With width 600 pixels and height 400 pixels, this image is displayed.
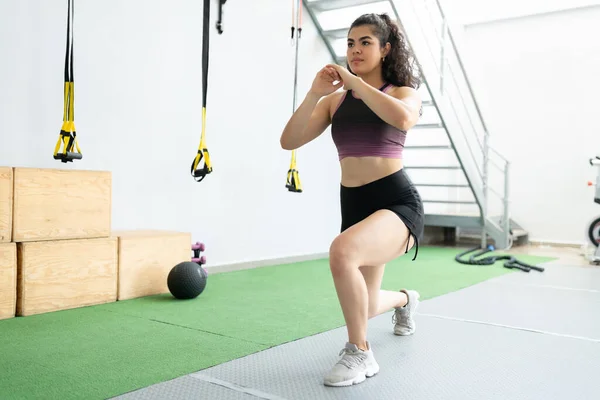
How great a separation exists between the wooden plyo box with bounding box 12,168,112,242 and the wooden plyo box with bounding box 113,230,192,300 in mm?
180

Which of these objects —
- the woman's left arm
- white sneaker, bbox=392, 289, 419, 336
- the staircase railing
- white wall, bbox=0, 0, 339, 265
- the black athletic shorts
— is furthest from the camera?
the staircase railing

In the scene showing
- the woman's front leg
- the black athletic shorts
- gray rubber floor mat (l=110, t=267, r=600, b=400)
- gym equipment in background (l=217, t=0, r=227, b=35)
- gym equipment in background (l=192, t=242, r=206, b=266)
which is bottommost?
gray rubber floor mat (l=110, t=267, r=600, b=400)

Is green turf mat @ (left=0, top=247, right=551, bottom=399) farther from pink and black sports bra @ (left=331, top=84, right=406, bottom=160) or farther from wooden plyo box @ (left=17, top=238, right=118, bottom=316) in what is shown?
pink and black sports bra @ (left=331, top=84, right=406, bottom=160)

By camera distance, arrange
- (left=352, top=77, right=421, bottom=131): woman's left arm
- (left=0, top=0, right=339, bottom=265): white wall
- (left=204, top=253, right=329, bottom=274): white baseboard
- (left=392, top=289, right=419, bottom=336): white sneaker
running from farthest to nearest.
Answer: (left=204, top=253, right=329, bottom=274): white baseboard
(left=0, top=0, right=339, bottom=265): white wall
(left=392, top=289, right=419, bottom=336): white sneaker
(left=352, top=77, right=421, bottom=131): woman's left arm

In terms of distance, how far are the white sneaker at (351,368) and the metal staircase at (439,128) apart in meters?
3.25

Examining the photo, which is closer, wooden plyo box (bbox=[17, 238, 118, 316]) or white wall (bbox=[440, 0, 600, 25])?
wooden plyo box (bbox=[17, 238, 118, 316])

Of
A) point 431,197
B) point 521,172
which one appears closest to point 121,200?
point 431,197

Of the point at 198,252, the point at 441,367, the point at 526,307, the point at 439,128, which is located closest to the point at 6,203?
the point at 198,252

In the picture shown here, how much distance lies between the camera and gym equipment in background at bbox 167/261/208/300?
3.04 meters

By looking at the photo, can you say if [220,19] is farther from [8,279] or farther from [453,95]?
[453,95]

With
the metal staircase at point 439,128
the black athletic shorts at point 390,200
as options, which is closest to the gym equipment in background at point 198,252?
the black athletic shorts at point 390,200

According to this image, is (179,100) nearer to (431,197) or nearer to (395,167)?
(395,167)

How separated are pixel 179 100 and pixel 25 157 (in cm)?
115

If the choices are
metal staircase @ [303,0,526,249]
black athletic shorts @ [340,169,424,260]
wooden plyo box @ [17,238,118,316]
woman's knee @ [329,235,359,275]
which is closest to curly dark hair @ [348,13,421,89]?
black athletic shorts @ [340,169,424,260]
